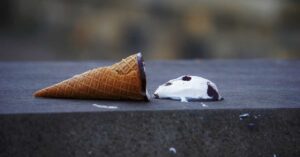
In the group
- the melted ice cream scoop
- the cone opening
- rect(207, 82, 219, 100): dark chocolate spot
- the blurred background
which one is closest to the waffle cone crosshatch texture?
the cone opening

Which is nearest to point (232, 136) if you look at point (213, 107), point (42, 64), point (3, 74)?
point (213, 107)

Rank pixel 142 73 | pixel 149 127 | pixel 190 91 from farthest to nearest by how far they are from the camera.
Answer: pixel 190 91 → pixel 142 73 → pixel 149 127

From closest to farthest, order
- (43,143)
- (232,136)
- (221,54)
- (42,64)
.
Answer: (43,143) < (232,136) < (42,64) < (221,54)

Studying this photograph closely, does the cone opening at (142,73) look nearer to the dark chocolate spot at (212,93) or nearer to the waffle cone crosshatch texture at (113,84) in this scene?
the waffle cone crosshatch texture at (113,84)

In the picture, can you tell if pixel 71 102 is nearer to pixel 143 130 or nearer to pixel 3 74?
pixel 143 130

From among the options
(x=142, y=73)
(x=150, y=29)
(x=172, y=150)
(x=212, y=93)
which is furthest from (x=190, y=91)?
(x=150, y=29)

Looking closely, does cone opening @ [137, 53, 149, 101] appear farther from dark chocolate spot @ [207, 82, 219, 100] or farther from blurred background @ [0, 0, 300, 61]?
blurred background @ [0, 0, 300, 61]

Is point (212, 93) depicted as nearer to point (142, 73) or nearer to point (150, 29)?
point (142, 73)
